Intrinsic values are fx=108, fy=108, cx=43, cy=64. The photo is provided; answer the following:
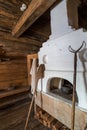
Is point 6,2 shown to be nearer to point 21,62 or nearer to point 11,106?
point 21,62

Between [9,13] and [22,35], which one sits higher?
[9,13]

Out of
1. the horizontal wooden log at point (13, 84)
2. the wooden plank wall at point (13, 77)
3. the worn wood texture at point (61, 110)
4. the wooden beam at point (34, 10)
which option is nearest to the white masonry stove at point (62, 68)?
the worn wood texture at point (61, 110)

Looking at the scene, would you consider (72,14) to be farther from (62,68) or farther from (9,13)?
(9,13)

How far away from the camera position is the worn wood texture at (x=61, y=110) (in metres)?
1.43

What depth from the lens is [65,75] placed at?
163 centimetres

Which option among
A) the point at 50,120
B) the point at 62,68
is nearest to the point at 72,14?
the point at 62,68

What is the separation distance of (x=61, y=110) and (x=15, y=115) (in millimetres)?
1135

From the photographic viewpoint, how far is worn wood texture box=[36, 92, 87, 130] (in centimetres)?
143

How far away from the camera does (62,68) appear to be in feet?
5.47

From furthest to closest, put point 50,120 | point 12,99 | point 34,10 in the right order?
point 12,99 < point 50,120 < point 34,10

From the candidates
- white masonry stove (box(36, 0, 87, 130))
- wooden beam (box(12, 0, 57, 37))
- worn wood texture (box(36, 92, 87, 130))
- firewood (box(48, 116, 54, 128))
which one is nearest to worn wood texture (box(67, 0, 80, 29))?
white masonry stove (box(36, 0, 87, 130))

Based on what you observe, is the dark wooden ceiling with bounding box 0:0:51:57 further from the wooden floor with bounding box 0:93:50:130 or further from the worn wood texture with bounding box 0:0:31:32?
the wooden floor with bounding box 0:93:50:130

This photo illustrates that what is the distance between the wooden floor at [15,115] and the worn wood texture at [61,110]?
0.34 metres

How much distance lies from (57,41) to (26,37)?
60.5 inches
